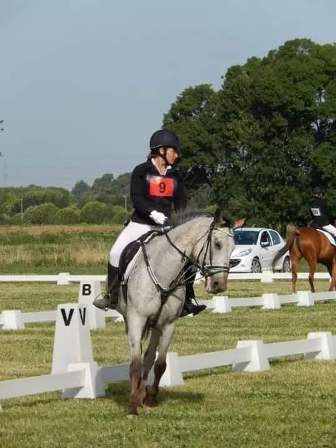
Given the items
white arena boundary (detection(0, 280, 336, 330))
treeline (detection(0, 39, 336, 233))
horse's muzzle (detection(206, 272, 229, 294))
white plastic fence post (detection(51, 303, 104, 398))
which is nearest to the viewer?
horse's muzzle (detection(206, 272, 229, 294))

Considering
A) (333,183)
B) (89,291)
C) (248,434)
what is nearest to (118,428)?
(248,434)

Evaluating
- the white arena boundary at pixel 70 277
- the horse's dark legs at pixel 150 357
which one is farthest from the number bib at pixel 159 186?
the white arena boundary at pixel 70 277

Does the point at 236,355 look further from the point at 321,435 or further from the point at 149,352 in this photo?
the point at 321,435

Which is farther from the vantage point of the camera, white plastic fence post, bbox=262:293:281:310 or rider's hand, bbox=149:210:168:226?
white plastic fence post, bbox=262:293:281:310

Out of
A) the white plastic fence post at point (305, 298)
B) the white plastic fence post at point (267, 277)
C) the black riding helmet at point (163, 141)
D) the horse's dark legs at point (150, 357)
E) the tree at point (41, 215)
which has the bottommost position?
the tree at point (41, 215)

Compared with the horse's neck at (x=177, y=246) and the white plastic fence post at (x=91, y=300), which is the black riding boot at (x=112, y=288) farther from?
the white plastic fence post at (x=91, y=300)

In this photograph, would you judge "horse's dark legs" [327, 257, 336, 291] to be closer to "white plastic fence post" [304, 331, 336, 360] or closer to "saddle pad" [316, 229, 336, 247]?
"saddle pad" [316, 229, 336, 247]

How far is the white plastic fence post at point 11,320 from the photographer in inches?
758

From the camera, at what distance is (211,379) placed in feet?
43.1

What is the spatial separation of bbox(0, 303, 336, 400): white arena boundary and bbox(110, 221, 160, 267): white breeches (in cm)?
113

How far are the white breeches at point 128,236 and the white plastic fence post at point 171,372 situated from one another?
5.67 ft

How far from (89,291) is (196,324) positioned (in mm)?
2329

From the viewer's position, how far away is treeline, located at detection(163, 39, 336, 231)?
224ft

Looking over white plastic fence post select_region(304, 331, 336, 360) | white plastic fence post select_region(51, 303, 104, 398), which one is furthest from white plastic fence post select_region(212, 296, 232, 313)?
white plastic fence post select_region(51, 303, 104, 398)
